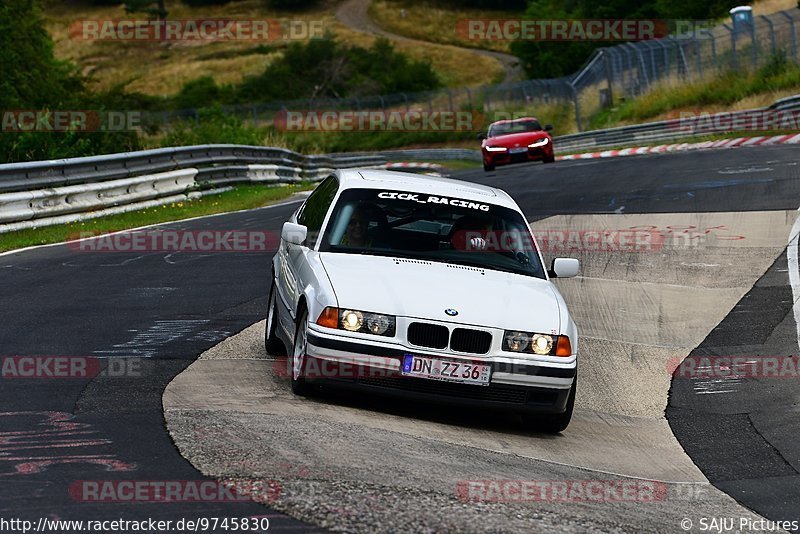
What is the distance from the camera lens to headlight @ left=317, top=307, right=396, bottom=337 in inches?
300

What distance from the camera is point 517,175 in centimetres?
2845

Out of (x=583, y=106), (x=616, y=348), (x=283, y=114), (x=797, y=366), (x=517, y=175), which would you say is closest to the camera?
(x=797, y=366)

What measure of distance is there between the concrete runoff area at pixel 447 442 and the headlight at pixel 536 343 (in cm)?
55

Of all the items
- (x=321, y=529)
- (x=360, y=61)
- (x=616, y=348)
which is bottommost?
(x=360, y=61)

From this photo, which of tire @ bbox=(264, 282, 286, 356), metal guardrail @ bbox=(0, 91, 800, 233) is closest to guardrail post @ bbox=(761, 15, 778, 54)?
metal guardrail @ bbox=(0, 91, 800, 233)

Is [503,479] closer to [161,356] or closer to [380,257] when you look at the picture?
[380,257]

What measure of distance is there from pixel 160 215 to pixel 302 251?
498 inches

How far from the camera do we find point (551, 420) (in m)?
8.07

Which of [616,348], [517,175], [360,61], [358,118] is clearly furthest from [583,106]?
[616,348]

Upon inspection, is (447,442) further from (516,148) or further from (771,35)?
(771,35)

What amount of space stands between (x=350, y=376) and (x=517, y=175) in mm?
21208

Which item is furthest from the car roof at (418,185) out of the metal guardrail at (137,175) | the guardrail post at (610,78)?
the guardrail post at (610,78)

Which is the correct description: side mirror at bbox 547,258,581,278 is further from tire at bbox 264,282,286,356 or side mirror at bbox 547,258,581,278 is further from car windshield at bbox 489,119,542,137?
car windshield at bbox 489,119,542,137

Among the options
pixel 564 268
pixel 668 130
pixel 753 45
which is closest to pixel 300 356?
pixel 564 268
